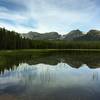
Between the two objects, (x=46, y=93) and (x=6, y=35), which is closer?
(x=46, y=93)

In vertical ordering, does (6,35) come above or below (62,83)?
above

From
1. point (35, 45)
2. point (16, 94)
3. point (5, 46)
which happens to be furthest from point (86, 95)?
point (35, 45)

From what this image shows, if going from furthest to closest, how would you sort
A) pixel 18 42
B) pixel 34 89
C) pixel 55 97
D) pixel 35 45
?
1. pixel 35 45
2. pixel 18 42
3. pixel 34 89
4. pixel 55 97

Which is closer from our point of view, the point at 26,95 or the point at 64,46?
the point at 26,95

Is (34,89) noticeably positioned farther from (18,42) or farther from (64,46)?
(64,46)

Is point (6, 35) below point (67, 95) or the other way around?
the other way around

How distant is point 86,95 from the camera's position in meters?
16.7

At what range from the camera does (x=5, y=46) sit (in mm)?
102062

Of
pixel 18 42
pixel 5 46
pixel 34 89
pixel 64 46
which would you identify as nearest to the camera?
pixel 34 89

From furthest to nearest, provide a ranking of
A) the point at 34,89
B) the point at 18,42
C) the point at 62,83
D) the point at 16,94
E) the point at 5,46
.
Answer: the point at 18,42 < the point at 5,46 < the point at 62,83 < the point at 34,89 < the point at 16,94

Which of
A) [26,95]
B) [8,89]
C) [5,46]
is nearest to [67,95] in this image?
[26,95]

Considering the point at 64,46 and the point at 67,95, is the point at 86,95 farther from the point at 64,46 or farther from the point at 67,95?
the point at 64,46

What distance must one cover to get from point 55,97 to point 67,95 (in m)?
1.64

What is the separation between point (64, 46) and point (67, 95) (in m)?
179
